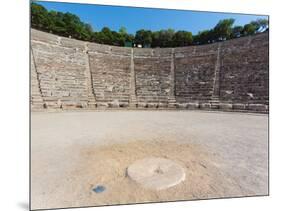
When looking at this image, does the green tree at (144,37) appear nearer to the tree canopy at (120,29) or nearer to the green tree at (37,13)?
the tree canopy at (120,29)

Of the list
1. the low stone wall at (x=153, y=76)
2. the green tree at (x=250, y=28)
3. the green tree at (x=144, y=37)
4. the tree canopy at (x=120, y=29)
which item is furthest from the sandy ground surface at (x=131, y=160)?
the green tree at (x=144, y=37)

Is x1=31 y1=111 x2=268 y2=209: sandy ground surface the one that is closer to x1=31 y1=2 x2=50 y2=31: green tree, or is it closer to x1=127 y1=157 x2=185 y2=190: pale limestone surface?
x1=127 y1=157 x2=185 y2=190: pale limestone surface

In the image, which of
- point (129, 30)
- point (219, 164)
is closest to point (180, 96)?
point (129, 30)

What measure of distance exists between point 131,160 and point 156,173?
1.13ft

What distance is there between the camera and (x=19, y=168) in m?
1.73

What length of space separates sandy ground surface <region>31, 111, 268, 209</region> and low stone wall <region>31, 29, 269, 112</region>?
107 centimetres

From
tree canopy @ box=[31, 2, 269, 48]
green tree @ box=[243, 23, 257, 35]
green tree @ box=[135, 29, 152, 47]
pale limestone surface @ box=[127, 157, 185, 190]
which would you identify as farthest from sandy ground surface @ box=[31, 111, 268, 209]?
green tree @ box=[135, 29, 152, 47]

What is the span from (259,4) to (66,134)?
3.05 m

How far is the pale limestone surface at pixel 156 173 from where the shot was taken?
5.61ft

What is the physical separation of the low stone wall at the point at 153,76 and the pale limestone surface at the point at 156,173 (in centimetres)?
216

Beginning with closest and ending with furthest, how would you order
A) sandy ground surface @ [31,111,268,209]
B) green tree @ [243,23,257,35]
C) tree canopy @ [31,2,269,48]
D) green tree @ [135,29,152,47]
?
sandy ground surface @ [31,111,268,209], tree canopy @ [31,2,269,48], green tree @ [243,23,257,35], green tree @ [135,29,152,47]

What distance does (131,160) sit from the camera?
2066 mm

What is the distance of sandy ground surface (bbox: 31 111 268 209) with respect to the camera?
1656 millimetres
